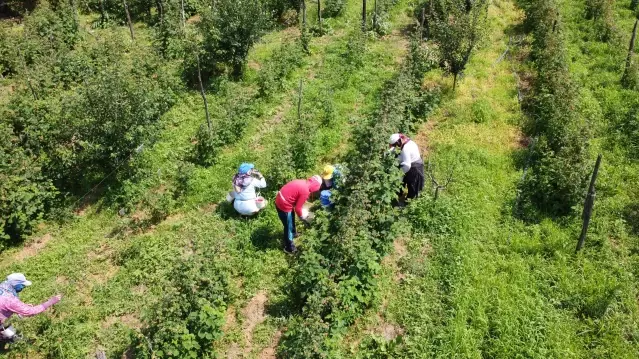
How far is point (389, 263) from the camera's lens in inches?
329

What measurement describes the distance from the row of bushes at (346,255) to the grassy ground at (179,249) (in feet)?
3.02

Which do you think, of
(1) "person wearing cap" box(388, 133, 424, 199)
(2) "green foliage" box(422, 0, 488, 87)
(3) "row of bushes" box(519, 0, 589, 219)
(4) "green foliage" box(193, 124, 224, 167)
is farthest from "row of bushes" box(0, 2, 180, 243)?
(3) "row of bushes" box(519, 0, 589, 219)

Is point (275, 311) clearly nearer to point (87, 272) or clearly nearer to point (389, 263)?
point (389, 263)

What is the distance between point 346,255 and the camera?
24.0 ft

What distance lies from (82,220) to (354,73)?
26.3ft

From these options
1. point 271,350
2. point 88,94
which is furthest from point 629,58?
point 88,94

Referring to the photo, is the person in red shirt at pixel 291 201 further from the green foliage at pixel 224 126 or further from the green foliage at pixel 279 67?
the green foliage at pixel 279 67

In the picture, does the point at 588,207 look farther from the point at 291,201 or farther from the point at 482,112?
the point at 291,201

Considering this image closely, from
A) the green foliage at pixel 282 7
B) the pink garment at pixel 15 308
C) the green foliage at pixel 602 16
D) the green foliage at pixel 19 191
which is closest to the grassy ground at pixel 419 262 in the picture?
the pink garment at pixel 15 308

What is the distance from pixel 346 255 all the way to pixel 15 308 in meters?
5.04

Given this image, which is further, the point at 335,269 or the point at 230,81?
the point at 230,81

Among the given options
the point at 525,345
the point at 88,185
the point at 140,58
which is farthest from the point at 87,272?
the point at 525,345

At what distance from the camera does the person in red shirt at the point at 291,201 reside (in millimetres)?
8180

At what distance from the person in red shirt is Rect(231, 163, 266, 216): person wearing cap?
938 millimetres
